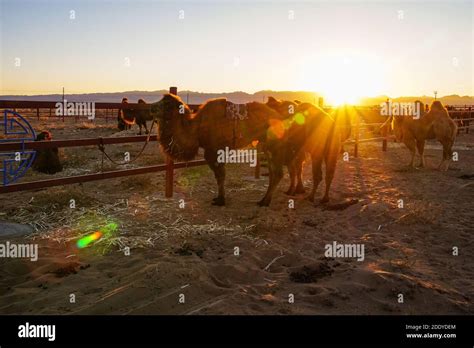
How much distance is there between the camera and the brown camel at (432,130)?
12.2 meters

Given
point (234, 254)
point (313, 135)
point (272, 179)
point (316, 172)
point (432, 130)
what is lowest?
point (234, 254)

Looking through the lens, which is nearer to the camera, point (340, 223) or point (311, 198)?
point (340, 223)

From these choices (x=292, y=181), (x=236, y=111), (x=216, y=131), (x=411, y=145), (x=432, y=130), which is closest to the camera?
(x=216, y=131)

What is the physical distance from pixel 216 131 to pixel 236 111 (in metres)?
0.58

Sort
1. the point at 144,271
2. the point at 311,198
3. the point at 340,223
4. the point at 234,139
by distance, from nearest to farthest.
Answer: the point at 144,271 → the point at 340,223 → the point at 234,139 → the point at 311,198

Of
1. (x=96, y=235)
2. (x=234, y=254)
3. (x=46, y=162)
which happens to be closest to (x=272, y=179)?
(x=234, y=254)

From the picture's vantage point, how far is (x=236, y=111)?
746 cm

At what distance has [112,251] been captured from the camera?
502 centimetres

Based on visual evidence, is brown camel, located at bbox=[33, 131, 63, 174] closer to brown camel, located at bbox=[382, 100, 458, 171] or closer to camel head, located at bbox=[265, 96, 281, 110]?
camel head, located at bbox=[265, 96, 281, 110]

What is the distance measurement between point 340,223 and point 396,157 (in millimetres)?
9875

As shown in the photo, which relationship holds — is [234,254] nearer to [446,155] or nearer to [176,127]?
[176,127]
